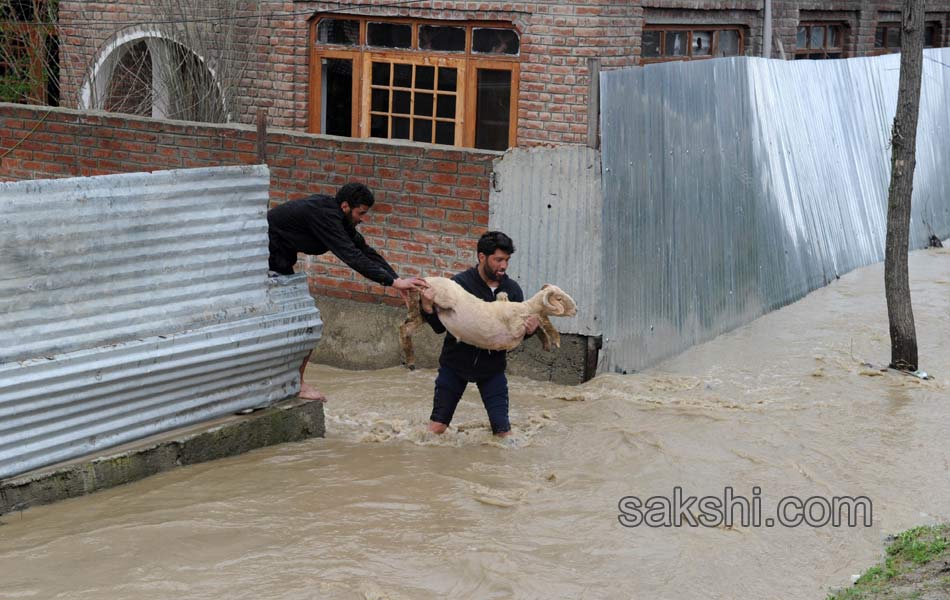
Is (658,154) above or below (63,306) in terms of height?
above

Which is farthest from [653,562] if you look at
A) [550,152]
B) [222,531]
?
[550,152]

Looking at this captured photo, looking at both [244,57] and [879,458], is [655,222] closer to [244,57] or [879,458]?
[879,458]

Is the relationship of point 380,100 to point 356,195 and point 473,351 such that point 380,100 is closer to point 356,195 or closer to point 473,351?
point 356,195

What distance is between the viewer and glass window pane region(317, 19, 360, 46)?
42.4 ft

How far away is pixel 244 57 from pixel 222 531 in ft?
28.2

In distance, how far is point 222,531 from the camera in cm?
573

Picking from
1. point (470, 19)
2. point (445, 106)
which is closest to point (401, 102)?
point (445, 106)

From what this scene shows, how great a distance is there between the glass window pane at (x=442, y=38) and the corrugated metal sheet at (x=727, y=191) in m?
3.30

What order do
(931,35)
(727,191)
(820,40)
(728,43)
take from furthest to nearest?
1. (931,35)
2. (820,40)
3. (728,43)
4. (727,191)

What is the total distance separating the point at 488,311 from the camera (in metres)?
6.75

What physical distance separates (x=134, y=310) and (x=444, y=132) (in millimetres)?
6999

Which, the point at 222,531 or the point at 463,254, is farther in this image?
the point at 463,254

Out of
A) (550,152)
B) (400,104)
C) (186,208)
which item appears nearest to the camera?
(186,208)

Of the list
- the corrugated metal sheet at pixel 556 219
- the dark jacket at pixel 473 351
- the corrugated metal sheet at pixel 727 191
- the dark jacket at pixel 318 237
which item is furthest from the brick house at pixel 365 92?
the dark jacket at pixel 473 351
